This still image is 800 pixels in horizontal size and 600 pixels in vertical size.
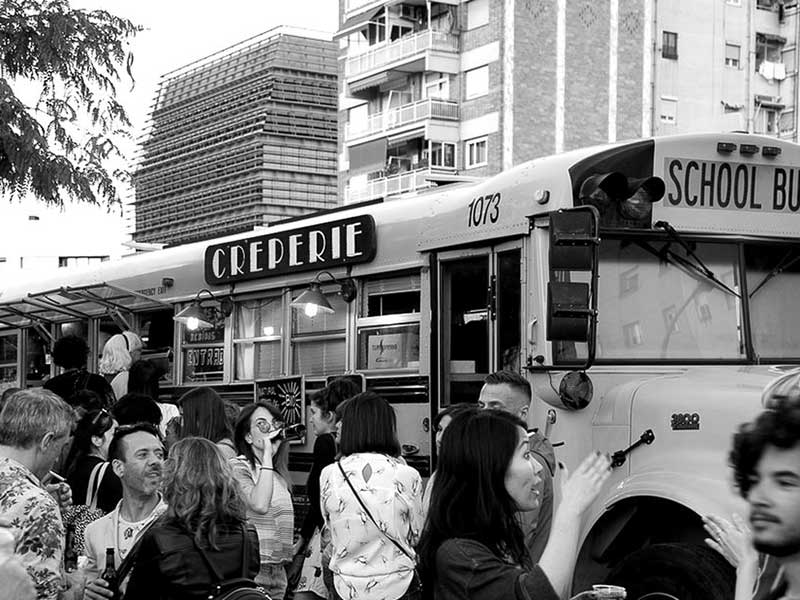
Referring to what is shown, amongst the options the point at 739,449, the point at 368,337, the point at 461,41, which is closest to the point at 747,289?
the point at 368,337

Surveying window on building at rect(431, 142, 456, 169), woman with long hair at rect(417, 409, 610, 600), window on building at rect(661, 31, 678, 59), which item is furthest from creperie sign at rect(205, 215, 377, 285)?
window on building at rect(661, 31, 678, 59)

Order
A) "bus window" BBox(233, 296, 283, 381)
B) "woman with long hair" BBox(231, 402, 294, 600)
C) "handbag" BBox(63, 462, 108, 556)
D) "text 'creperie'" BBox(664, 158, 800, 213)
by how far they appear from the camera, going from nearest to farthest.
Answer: "handbag" BBox(63, 462, 108, 556) → "woman with long hair" BBox(231, 402, 294, 600) → "text 'creperie'" BBox(664, 158, 800, 213) → "bus window" BBox(233, 296, 283, 381)

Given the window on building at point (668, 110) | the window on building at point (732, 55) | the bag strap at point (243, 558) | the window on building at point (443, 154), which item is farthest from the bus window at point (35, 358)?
the window on building at point (732, 55)

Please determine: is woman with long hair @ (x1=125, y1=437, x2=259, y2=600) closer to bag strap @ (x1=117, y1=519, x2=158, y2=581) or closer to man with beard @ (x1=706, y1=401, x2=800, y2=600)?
bag strap @ (x1=117, y1=519, x2=158, y2=581)

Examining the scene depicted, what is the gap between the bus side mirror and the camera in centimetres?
640

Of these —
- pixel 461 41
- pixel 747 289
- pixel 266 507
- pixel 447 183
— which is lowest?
pixel 266 507

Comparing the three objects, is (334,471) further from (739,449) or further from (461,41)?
(461,41)

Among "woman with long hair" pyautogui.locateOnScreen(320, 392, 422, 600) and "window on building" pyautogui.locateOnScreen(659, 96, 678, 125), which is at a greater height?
"window on building" pyautogui.locateOnScreen(659, 96, 678, 125)

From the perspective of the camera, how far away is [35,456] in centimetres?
470

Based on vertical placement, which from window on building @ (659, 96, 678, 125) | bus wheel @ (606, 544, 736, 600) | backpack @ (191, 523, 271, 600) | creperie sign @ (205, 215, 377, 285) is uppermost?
window on building @ (659, 96, 678, 125)

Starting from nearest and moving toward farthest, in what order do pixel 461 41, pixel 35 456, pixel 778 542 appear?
pixel 778 542 → pixel 35 456 → pixel 461 41

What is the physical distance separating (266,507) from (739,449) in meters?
4.64

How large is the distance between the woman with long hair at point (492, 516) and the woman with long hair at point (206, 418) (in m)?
3.37

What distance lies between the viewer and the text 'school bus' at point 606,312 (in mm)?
6430
